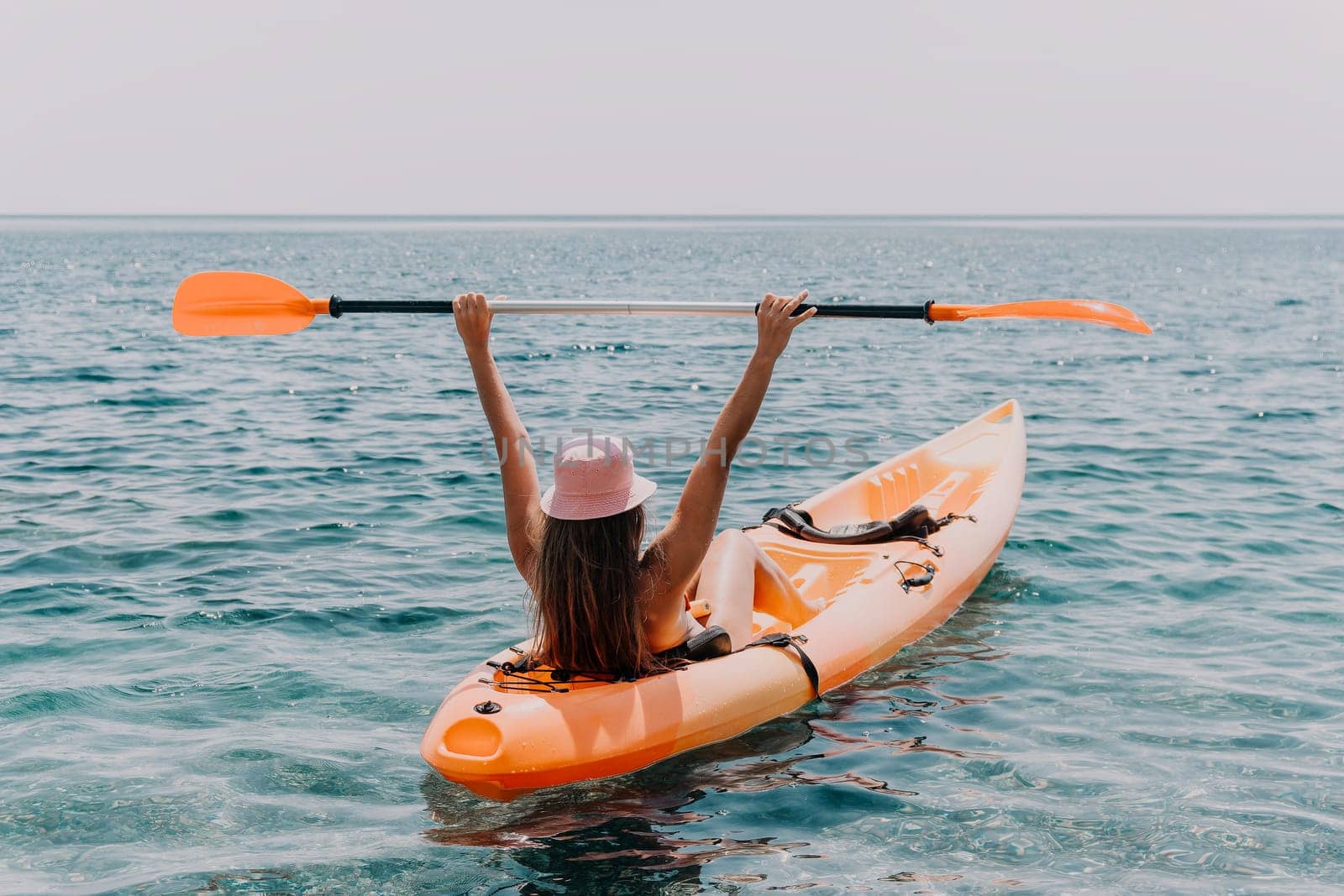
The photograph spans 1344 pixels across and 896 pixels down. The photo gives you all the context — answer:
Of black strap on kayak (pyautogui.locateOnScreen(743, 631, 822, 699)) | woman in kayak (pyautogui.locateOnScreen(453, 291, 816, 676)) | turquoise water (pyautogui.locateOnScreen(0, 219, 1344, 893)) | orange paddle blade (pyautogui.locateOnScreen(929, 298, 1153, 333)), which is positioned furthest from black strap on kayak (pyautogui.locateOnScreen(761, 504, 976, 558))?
woman in kayak (pyautogui.locateOnScreen(453, 291, 816, 676))

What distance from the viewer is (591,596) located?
12.9 feet

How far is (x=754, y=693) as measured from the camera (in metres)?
4.60

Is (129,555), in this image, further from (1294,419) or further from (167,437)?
(1294,419)

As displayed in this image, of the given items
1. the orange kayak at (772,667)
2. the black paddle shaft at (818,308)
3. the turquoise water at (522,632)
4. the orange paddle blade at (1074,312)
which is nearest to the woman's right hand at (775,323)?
the black paddle shaft at (818,308)

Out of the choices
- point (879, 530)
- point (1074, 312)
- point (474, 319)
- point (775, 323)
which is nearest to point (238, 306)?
point (474, 319)

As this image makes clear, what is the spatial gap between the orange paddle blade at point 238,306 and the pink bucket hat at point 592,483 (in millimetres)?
2270

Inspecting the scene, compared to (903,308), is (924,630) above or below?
below

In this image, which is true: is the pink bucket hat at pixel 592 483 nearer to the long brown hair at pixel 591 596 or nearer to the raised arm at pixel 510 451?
the long brown hair at pixel 591 596

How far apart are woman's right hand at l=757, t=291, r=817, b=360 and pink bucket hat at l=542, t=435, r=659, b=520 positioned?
58 cm

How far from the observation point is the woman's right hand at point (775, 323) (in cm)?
373


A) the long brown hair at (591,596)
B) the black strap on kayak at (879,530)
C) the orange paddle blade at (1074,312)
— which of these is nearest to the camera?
the long brown hair at (591,596)

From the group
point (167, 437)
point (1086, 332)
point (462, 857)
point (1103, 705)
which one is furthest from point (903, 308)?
point (1086, 332)

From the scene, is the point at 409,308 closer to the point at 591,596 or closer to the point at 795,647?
the point at 591,596

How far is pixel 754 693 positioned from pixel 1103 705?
1660mm
